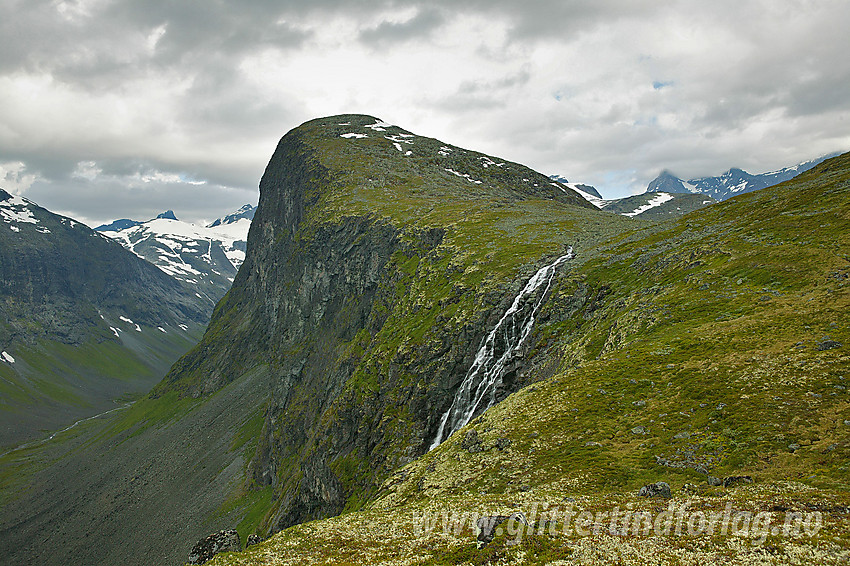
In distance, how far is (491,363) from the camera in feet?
184

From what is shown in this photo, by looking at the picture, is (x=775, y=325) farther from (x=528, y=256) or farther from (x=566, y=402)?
(x=528, y=256)

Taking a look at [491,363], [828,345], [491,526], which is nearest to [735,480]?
[491,526]

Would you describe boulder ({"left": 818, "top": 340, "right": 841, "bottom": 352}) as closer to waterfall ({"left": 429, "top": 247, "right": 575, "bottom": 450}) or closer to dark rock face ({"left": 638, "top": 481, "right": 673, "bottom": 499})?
dark rock face ({"left": 638, "top": 481, "right": 673, "bottom": 499})

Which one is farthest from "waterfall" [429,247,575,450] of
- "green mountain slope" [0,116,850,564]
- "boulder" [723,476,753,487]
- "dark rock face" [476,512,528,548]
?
"dark rock face" [476,512,528,548]

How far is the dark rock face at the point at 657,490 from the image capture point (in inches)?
885

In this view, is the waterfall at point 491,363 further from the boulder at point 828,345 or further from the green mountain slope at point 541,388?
the boulder at point 828,345

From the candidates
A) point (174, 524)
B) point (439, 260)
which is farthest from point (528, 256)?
point (174, 524)

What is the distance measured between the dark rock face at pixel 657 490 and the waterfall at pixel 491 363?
28346 millimetres

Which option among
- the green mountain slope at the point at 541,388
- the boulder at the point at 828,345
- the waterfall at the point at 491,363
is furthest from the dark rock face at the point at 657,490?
the waterfall at the point at 491,363

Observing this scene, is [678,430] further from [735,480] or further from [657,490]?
[657,490]

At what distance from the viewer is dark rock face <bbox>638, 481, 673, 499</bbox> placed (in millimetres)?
22469

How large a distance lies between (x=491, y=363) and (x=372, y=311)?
48624 millimetres

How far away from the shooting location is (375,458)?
61.4 metres

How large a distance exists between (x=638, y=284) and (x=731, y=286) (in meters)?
11.1
